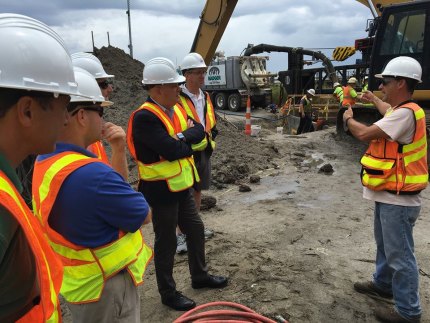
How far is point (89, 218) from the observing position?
162cm

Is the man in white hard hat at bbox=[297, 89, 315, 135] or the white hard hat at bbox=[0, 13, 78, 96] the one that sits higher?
the white hard hat at bbox=[0, 13, 78, 96]

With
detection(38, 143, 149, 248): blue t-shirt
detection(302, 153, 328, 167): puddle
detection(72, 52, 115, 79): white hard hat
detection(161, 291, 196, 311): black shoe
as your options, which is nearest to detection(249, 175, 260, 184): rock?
detection(302, 153, 328, 167): puddle

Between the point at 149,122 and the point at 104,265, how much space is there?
1.36 meters

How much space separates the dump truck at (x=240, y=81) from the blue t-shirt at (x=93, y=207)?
19.0m

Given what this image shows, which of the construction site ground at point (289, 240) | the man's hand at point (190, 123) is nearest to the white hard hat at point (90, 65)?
the man's hand at point (190, 123)

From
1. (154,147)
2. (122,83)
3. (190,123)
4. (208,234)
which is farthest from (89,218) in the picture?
(122,83)

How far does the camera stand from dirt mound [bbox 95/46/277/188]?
784cm

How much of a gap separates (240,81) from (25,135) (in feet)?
66.7

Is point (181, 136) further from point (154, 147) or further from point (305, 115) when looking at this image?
point (305, 115)

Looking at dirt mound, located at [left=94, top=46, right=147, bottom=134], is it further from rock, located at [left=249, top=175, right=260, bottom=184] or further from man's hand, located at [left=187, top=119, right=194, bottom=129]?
man's hand, located at [left=187, top=119, right=194, bottom=129]

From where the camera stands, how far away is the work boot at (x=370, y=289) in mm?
3373

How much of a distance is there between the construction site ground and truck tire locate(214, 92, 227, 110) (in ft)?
43.7

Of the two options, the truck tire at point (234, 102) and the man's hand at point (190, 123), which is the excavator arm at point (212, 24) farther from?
the truck tire at point (234, 102)

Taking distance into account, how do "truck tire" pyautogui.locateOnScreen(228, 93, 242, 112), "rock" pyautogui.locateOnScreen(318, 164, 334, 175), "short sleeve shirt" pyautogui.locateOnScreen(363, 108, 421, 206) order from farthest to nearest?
1. "truck tire" pyautogui.locateOnScreen(228, 93, 242, 112)
2. "rock" pyautogui.locateOnScreen(318, 164, 334, 175)
3. "short sleeve shirt" pyautogui.locateOnScreen(363, 108, 421, 206)
